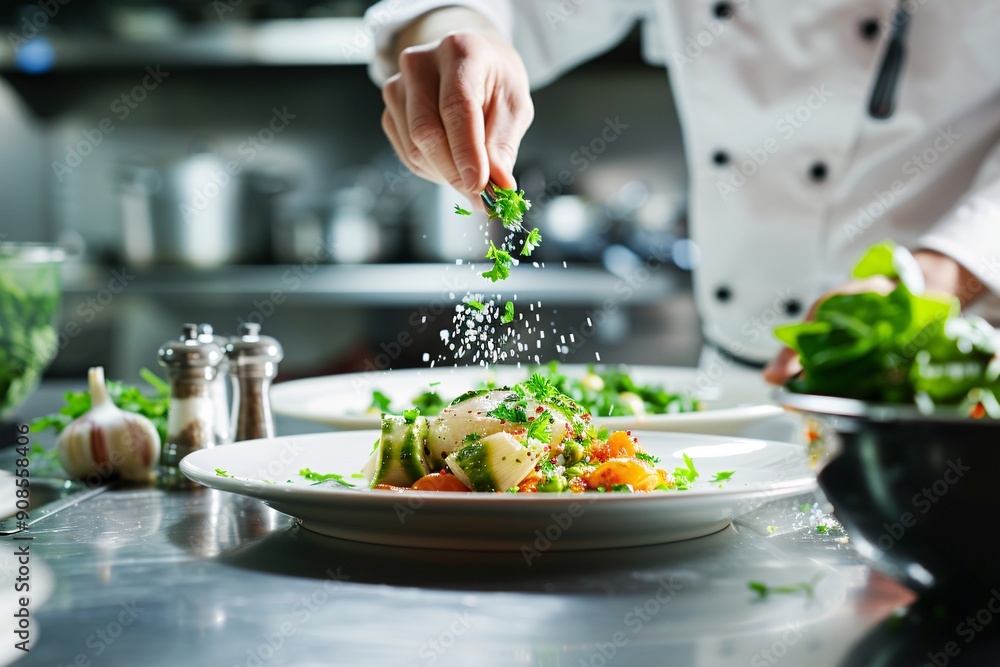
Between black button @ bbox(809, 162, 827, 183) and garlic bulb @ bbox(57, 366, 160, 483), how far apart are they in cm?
131

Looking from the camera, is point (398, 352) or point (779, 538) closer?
point (779, 538)

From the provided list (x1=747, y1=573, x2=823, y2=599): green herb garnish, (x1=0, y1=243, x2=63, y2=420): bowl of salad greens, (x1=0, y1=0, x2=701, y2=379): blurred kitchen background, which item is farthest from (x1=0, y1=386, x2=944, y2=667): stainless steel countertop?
(x1=0, y1=0, x2=701, y2=379): blurred kitchen background

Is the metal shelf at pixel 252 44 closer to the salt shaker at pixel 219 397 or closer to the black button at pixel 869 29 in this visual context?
the black button at pixel 869 29

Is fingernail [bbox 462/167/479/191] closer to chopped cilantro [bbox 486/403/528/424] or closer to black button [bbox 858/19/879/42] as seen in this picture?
chopped cilantro [bbox 486/403/528/424]

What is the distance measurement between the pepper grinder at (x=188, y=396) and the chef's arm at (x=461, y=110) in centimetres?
35

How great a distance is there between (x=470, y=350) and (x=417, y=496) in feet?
0.81

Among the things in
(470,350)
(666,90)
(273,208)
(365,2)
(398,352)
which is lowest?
(398,352)

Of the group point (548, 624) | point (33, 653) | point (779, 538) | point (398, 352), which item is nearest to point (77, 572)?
point (33, 653)

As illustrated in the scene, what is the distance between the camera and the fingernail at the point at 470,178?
102 cm

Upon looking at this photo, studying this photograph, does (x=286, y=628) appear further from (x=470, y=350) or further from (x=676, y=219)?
(x=676, y=219)

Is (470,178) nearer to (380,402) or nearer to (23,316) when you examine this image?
(380,402)

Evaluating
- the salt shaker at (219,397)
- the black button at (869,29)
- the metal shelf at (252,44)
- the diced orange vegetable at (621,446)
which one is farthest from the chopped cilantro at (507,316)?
the metal shelf at (252,44)

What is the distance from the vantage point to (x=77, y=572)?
686 millimetres

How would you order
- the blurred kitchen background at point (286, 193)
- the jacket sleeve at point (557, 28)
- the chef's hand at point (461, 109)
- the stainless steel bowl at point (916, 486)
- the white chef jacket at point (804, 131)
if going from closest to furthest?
1. the stainless steel bowl at point (916, 486)
2. the chef's hand at point (461, 109)
3. the white chef jacket at point (804, 131)
4. the jacket sleeve at point (557, 28)
5. the blurred kitchen background at point (286, 193)
